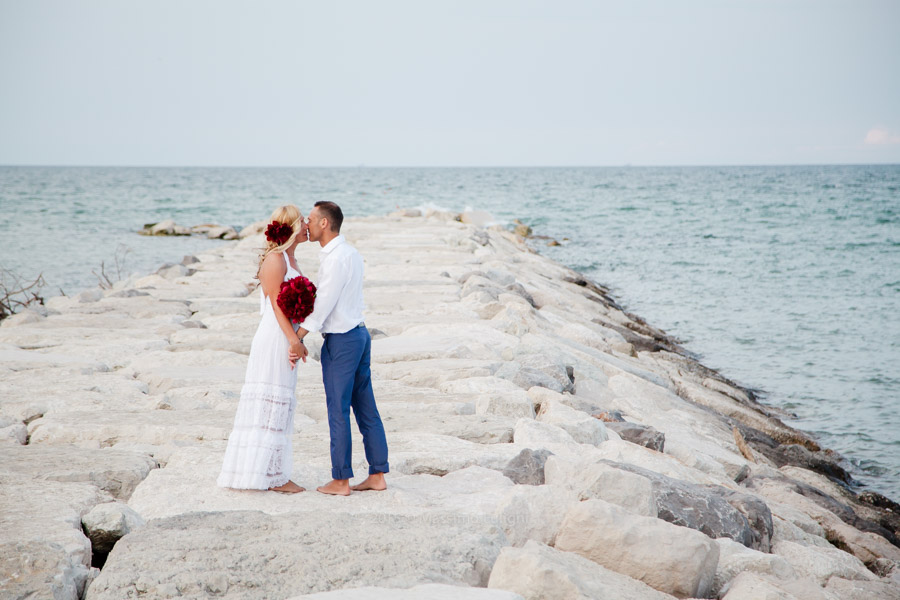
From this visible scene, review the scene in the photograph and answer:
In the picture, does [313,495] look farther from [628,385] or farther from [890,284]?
[890,284]

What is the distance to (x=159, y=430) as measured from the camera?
4562 millimetres

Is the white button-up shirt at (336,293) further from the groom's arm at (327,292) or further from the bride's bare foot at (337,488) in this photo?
the bride's bare foot at (337,488)

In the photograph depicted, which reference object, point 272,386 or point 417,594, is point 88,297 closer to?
point 272,386

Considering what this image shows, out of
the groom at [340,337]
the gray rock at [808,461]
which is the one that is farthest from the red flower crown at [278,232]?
the gray rock at [808,461]

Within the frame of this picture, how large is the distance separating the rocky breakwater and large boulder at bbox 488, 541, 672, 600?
0.01 metres

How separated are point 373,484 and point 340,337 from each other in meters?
0.77

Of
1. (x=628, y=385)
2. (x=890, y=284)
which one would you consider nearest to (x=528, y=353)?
(x=628, y=385)

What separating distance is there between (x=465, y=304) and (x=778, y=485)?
4.10 meters

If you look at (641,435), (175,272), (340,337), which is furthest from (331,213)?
(175,272)

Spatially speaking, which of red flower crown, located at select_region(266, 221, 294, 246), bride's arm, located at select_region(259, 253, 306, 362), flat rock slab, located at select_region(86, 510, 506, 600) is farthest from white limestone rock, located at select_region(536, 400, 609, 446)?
red flower crown, located at select_region(266, 221, 294, 246)

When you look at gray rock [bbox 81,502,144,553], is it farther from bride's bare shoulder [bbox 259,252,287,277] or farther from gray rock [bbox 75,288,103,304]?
gray rock [bbox 75,288,103,304]

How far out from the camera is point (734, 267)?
20.1 metres

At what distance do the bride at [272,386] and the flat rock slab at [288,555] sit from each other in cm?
A: 42

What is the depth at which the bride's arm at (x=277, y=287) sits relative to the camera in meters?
3.79
